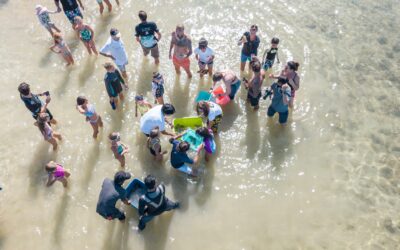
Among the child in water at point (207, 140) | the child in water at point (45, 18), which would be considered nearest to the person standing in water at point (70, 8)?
the child in water at point (45, 18)

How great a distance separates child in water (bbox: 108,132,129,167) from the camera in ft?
31.4

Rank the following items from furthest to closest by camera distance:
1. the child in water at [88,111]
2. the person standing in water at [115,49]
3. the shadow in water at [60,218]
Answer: the person standing in water at [115,49]
the child in water at [88,111]
the shadow in water at [60,218]

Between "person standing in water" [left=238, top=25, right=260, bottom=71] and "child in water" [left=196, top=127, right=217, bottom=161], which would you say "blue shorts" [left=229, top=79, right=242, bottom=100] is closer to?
"person standing in water" [left=238, top=25, right=260, bottom=71]

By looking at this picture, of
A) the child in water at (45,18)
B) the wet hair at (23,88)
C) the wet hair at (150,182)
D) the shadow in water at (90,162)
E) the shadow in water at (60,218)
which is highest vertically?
the child in water at (45,18)

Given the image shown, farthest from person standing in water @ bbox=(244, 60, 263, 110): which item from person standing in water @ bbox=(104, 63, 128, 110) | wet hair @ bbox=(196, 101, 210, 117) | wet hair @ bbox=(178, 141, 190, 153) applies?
person standing in water @ bbox=(104, 63, 128, 110)

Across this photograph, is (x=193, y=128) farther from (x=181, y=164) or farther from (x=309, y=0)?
(x=309, y=0)

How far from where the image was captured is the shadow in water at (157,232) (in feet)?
30.3

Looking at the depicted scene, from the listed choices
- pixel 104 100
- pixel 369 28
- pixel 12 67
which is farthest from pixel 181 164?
pixel 369 28

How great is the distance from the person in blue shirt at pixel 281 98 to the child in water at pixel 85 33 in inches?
248

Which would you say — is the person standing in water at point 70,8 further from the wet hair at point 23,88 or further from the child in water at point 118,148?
the child in water at point 118,148

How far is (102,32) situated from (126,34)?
96 centimetres

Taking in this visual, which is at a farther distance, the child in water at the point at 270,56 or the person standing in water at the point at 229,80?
the child in water at the point at 270,56

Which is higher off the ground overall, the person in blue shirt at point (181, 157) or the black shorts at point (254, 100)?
the black shorts at point (254, 100)

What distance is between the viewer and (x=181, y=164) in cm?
997
